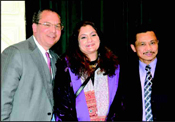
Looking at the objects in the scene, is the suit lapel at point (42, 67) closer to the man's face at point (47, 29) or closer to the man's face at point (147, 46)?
the man's face at point (47, 29)

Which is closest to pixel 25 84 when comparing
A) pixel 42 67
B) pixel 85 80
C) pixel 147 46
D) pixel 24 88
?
pixel 24 88

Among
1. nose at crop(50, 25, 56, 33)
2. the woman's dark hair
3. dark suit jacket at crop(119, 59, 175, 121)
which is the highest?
nose at crop(50, 25, 56, 33)

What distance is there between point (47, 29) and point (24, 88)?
59cm

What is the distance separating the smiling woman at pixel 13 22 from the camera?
7.76 ft

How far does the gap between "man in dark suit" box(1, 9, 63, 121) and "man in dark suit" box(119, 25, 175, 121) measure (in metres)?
0.70

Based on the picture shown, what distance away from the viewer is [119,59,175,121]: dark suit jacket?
5.13 ft

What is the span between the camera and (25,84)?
1509 mm

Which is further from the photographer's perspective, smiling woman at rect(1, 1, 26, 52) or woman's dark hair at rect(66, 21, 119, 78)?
smiling woman at rect(1, 1, 26, 52)

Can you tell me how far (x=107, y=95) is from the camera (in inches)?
65.1

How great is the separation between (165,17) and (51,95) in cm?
192

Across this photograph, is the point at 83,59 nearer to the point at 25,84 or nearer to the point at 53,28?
the point at 53,28

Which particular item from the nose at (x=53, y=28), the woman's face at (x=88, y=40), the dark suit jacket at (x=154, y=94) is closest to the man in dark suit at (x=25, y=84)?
the nose at (x=53, y=28)

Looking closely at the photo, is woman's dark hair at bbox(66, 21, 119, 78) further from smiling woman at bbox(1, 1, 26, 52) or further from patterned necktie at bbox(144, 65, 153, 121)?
smiling woman at bbox(1, 1, 26, 52)

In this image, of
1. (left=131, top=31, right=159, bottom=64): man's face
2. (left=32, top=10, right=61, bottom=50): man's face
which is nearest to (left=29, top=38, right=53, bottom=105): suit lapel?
(left=32, top=10, right=61, bottom=50): man's face
